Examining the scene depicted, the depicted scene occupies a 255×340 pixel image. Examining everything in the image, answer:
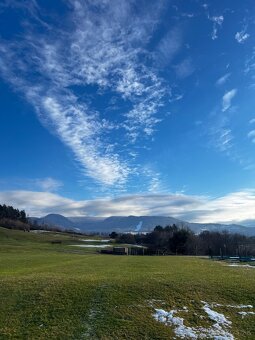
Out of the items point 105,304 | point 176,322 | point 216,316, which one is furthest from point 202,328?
point 105,304

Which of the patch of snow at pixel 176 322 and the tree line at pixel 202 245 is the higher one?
the tree line at pixel 202 245

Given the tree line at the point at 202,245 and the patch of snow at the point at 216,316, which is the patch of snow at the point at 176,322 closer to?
the patch of snow at the point at 216,316

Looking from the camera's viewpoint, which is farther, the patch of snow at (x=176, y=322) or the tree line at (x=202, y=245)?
the tree line at (x=202, y=245)

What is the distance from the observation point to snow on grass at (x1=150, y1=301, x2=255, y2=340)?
17.1 m

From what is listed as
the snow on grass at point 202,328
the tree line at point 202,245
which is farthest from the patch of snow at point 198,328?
the tree line at point 202,245

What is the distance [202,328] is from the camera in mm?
17875

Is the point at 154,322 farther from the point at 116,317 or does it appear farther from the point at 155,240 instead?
the point at 155,240

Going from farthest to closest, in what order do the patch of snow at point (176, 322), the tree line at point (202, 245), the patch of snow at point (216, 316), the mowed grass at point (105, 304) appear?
the tree line at point (202, 245) < the patch of snow at point (216, 316) < the patch of snow at point (176, 322) < the mowed grass at point (105, 304)

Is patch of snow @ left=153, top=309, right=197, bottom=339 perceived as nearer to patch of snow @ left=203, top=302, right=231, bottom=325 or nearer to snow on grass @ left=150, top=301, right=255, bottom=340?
snow on grass @ left=150, top=301, right=255, bottom=340

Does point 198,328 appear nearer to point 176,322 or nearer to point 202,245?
point 176,322

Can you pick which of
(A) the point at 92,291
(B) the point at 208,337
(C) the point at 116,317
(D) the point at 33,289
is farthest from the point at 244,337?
(D) the point at 33,289

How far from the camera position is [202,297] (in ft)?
71.9

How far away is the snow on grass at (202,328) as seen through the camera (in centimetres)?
1714

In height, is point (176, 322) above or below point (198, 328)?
above
